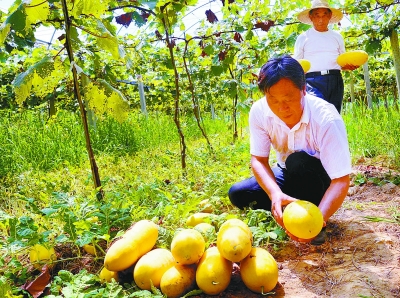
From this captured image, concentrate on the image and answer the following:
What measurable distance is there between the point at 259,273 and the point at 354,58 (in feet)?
7.71

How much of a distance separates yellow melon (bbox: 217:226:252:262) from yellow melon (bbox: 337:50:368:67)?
7.28ft

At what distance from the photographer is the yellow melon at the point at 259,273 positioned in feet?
4.64

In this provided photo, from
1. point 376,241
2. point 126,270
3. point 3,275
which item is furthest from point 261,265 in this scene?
point 3,275

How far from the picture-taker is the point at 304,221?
4.76 ft

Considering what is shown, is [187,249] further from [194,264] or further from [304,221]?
[304,221]

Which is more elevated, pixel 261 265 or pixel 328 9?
pixel 328 9

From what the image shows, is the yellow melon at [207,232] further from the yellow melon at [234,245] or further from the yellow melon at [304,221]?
the yellow melon at [304,221]

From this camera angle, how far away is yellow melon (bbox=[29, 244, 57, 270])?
66.3 inches

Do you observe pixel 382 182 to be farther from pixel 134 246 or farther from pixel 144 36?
pixel 144 36

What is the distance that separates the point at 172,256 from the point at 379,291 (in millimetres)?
893

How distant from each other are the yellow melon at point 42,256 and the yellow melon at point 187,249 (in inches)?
25.4

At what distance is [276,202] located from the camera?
1.73 meters

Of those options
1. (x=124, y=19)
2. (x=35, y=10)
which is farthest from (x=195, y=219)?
(x=124, y=19)

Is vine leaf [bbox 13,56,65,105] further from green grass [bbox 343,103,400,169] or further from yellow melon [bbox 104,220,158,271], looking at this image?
green grass [bbox 343,103,400,169]
